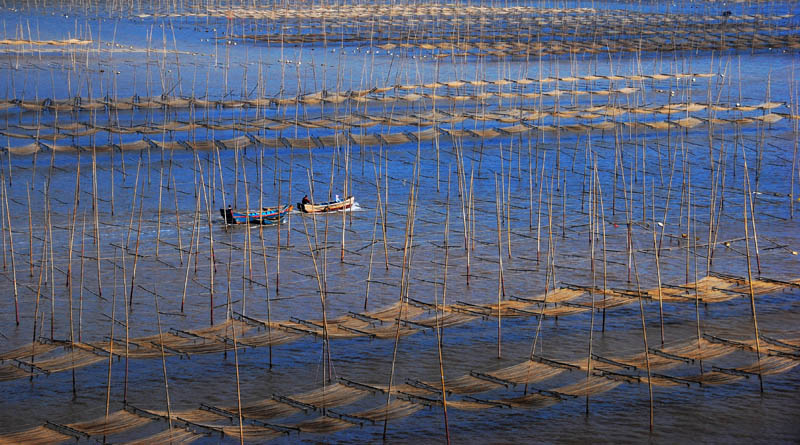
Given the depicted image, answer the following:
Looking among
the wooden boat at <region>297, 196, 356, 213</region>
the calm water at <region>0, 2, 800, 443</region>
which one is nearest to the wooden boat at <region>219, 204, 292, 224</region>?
the calm water at <region>0, 2, 800, 443</region>

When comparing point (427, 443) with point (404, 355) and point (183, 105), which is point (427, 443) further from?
point (183, 105)

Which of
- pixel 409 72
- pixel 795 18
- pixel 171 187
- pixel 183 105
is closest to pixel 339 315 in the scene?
pixel 171 187

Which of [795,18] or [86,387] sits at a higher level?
[795,18]

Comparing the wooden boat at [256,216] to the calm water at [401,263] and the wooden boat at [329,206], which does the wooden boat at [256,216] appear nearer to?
the calm water at [401,263]

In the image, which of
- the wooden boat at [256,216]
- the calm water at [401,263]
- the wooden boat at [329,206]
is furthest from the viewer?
the wooden boat at [329,206]

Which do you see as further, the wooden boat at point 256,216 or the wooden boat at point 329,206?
the wooden boat at point 329,206

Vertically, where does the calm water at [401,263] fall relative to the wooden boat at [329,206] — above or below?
below

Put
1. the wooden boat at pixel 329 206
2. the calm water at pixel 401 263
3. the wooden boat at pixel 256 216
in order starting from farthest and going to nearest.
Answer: the wooden boat at pixel 329 206 → the wooden boat at pixel 256 216 → the calm water at pixel 401 263

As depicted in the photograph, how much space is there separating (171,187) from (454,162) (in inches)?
221

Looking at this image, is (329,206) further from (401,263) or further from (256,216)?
(401,263)

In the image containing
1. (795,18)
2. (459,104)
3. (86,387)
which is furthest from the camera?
(795,18)

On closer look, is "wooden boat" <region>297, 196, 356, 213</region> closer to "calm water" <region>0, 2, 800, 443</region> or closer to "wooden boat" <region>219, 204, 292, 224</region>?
"calm water" <region>0, 2, 800, 443</region>

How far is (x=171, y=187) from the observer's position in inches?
713

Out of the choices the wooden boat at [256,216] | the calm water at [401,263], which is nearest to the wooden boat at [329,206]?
the calm water at [401,263]
